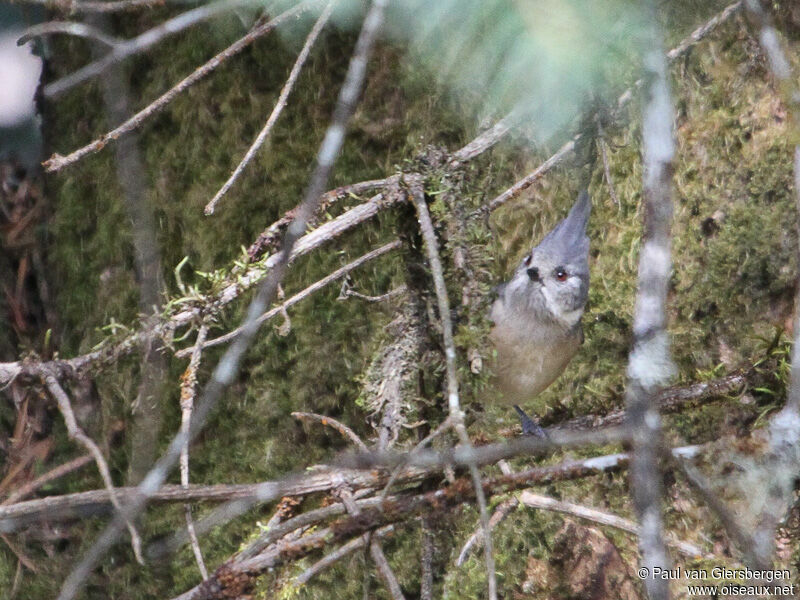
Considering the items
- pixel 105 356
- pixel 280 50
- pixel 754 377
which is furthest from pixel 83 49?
pixel 754 377

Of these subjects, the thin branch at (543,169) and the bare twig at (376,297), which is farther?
the thin branch at (543,169)

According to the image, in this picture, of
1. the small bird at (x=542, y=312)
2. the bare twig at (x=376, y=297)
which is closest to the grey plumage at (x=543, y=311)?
the small bird at (x=542, y=312)

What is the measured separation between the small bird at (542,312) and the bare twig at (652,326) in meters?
1.00

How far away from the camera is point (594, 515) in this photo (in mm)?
2051

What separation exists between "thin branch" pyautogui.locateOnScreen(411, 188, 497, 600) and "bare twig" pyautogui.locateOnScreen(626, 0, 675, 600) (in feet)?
1.16

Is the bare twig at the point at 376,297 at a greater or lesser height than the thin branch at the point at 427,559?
greater

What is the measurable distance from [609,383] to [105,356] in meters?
1.37

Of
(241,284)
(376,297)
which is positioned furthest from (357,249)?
(241,284)

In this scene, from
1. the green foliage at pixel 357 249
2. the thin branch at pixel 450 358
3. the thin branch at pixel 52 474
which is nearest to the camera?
the thin branch at pixel 450 358

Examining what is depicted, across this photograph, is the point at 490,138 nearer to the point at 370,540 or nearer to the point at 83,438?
the point at 370,540

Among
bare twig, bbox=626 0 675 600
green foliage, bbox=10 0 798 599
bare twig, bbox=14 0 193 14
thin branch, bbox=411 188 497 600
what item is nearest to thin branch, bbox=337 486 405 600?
green foliage, bbox=10 0 798 599

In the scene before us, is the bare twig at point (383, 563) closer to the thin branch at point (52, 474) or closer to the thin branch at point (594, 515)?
the thin branch at point (594, 515)

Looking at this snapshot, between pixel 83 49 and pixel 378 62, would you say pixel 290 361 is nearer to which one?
pixel 378 62

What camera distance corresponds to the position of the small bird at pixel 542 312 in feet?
6.86
